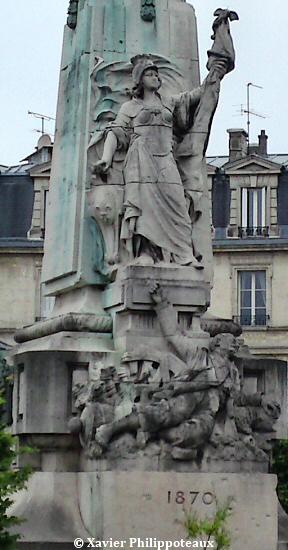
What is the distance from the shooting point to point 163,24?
24688 millimetres

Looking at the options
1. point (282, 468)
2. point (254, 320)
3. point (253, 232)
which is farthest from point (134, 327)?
point (253, 232)

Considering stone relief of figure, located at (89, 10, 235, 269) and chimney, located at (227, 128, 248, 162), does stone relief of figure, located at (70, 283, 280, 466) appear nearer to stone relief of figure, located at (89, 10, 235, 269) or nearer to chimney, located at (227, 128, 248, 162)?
stone relief of figure, located at (89, 10, 235, 269)

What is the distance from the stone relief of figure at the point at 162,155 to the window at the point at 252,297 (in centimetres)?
3271

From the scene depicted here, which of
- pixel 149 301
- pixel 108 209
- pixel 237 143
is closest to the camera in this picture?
pixel 149 301

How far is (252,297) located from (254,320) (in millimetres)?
625

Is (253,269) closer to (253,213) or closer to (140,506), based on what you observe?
(253,213)

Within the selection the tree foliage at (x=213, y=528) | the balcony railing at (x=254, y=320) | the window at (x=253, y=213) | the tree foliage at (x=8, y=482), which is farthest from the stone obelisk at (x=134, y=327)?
the window at (x=253, y=213)

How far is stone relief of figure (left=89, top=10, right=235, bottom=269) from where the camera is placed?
77.1 feet

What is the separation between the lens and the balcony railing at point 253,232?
2253 inches

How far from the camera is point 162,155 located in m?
23.8

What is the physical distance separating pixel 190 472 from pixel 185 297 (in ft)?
6.46

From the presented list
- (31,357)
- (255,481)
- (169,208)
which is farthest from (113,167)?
(255,481)

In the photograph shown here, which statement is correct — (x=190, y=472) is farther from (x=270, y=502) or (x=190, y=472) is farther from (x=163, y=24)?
(x=163, y=24)

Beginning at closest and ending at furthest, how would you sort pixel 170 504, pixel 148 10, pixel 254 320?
pixel 170 504
pixel 148 10
pixel 254 320
